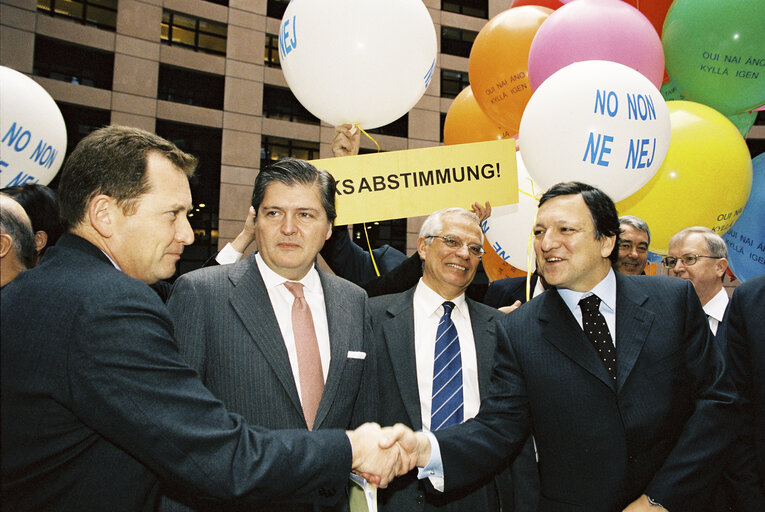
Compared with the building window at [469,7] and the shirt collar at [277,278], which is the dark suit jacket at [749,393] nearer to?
the shirt collar at [277,278]

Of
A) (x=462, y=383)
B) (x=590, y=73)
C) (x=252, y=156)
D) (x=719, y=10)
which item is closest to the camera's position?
(x=462, y=383)

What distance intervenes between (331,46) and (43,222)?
6.51 feet

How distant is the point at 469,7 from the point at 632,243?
64.8 feet

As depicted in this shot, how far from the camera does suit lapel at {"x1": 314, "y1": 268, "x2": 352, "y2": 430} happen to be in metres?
1.91

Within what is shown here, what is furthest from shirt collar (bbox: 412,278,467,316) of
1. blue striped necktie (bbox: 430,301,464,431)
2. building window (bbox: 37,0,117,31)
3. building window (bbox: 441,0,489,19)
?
building window (bbox: 441,0,489,19)

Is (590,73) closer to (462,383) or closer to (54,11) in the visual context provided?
(462,383)

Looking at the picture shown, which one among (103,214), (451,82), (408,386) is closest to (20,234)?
(103,214)

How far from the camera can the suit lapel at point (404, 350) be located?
→ 2.32 metres

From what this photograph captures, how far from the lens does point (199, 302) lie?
1947 millimetres

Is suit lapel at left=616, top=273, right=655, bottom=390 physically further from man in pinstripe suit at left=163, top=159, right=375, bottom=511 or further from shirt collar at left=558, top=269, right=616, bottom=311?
man in pinstripe suit at left=163, top=159, right=375, bottom=511

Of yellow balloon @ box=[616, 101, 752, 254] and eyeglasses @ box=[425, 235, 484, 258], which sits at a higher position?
yellow balloon @ box=[616, 101, 752, 254]

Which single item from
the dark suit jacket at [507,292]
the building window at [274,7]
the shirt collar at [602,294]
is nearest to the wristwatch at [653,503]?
the shirt collar at [602,294]

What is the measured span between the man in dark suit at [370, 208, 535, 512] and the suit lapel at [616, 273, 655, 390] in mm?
641

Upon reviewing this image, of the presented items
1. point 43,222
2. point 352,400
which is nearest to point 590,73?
point 352,400
